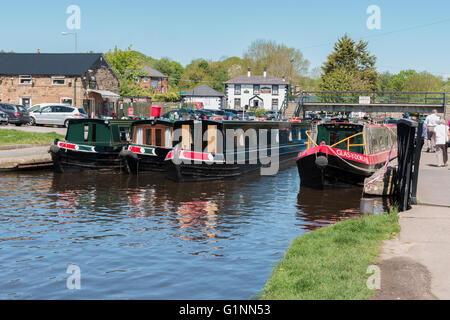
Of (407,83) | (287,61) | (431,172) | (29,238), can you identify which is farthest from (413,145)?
(407,83)

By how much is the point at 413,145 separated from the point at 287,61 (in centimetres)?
10444

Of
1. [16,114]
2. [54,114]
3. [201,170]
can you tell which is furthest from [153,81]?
[201,170]

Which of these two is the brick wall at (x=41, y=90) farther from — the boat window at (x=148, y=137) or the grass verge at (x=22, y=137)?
the boat window at (x=148, y=137)

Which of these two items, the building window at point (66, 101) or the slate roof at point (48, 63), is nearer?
the building window at point (66, 101)

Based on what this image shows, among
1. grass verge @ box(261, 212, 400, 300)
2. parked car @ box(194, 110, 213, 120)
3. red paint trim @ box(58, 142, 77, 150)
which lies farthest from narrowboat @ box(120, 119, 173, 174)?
parked car @ box(194, 110, 213, 120)

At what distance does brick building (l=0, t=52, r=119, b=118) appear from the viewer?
162ft

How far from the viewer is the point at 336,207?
17.3 metres

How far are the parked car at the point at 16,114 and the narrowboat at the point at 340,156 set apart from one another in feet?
79.2

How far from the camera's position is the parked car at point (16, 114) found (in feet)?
125

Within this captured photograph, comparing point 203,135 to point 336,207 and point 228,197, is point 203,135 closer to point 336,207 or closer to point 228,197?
point 228,197

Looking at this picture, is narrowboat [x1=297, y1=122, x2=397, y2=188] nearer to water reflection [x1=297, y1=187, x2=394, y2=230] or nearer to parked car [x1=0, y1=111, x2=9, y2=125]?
water reflection [x1=297, y1=187, x2=394, y2=230]

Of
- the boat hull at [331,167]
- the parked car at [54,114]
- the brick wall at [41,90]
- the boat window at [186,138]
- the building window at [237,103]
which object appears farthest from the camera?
the building window at [237,103]

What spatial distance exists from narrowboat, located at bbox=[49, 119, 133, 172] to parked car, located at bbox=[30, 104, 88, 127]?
49.8 feet

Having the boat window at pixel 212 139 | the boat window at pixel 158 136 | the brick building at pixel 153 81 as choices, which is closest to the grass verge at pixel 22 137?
the boat window at pixel 158 136
